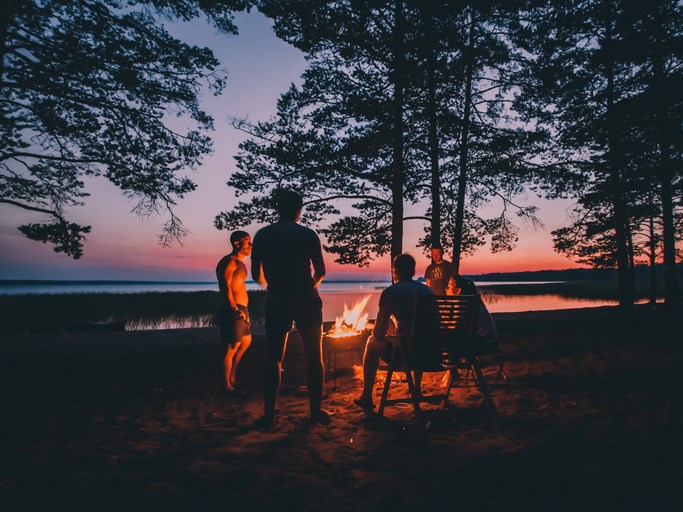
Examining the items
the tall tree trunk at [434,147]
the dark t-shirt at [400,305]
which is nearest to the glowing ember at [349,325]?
the dark t-shirt at [400,305]

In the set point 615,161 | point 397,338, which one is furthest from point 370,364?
point 615,161

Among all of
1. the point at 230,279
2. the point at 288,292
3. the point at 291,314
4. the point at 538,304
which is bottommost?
the point at 538,304

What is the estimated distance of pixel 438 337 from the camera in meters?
3.68

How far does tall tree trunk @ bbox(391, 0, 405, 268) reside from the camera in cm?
959

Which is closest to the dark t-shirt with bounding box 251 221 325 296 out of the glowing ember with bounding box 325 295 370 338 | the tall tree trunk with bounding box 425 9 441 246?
the glowing ember with bounding box 325 295 370 338

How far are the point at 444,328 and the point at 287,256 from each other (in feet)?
5.56

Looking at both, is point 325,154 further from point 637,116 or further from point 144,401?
point 637,116

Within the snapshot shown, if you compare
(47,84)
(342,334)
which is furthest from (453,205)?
(47,84)

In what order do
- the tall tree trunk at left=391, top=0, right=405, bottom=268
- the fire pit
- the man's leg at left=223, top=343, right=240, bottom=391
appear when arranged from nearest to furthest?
the man's leg at left=223, top=343, right=240, bottom=391
the fire pit
the tall tree trunk at left=391, top=0, right=405, bottom=268

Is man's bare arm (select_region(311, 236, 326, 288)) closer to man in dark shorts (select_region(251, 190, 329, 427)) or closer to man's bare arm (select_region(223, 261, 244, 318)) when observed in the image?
man in dark shorts (select_region(251, 190, 329, 427))

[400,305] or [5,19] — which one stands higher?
[5,19]

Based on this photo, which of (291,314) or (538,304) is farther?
(538,304)

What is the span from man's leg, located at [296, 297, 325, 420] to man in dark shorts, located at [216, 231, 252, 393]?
128 centimetres

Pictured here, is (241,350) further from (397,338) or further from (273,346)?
(397,338)
